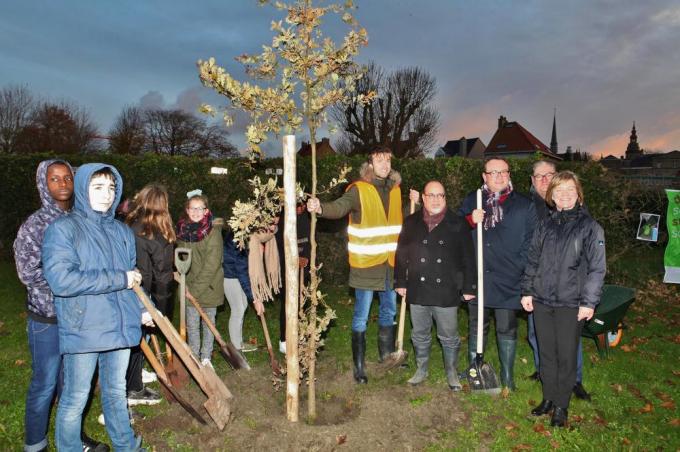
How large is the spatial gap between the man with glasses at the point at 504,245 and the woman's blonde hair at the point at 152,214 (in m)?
3.01

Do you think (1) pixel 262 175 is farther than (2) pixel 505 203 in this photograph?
Yes

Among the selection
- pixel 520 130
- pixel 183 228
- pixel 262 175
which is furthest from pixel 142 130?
pixel 183 228

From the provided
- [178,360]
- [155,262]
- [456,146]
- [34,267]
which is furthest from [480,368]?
[456,146]

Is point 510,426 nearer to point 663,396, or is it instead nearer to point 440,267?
point 440,267

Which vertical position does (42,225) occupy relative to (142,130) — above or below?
below

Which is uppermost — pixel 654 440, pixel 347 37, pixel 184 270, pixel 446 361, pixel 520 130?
pixel 520 130

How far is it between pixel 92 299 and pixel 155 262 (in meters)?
1.51

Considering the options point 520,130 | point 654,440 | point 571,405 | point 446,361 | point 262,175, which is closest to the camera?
point 654,440

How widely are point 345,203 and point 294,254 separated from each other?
114 centimetres

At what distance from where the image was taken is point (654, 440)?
14.1ft

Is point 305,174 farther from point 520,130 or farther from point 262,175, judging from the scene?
point 520,130

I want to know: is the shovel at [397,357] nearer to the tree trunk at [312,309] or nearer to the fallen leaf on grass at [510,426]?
the tree trunk at [312,309]

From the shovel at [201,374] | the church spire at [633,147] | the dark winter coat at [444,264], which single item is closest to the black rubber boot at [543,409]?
the dark winter coat at [444,264]

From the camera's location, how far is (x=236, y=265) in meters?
5.91
